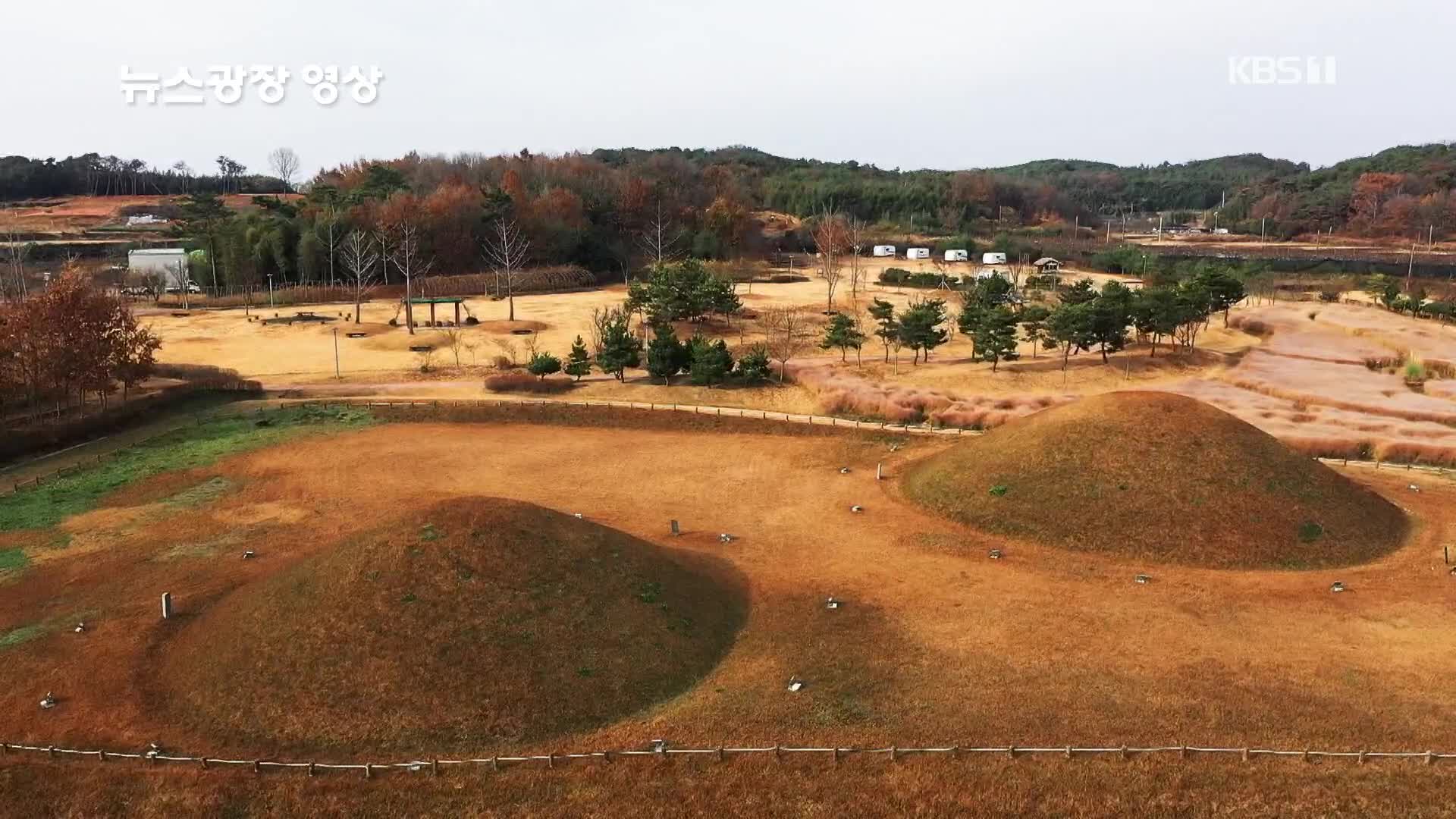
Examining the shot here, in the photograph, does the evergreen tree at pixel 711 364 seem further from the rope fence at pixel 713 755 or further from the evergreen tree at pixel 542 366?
the rope fence at pixel 713 755

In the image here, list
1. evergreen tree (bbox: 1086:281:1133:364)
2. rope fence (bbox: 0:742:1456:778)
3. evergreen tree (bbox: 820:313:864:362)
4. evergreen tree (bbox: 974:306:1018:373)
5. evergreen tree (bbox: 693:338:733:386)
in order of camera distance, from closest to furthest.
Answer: rope fence (bbox: 0:742:1456:778) → evergreen tree (bbox: 693:338:733:386) → evergreen tree (bbox: 974:306:1018:373) → evergreen tree (bbox: 1086:281:1133:364) → evergreen tree (bbox: 820:313:864:362)

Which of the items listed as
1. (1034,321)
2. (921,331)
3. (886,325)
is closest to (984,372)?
(921,331)

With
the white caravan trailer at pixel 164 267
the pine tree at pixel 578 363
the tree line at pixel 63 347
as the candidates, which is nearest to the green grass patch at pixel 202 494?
the tree line at pixel 63 347

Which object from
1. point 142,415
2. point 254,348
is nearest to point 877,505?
point 142,415

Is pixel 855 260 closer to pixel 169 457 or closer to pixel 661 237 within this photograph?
pixel 661 237

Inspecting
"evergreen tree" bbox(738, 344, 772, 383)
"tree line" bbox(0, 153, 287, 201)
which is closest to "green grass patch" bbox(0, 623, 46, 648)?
"evergreen tree" bbox(738, 344, 772, 383)

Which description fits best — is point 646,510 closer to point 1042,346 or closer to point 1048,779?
point 1048,779

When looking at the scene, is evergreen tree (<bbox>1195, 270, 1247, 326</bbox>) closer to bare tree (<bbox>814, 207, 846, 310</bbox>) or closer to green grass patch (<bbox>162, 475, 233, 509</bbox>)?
bare tree (<bbox>814, 207, 846, 310</bbox>)
